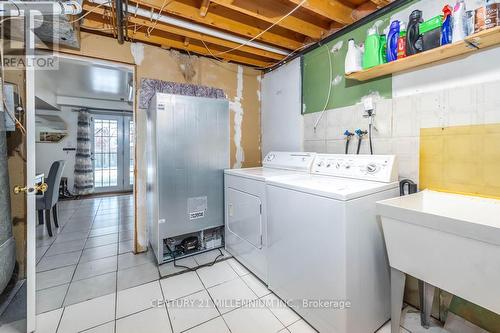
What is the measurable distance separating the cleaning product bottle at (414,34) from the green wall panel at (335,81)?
19 centimetres

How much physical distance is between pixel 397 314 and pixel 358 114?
5.03ft

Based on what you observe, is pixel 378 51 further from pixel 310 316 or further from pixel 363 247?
pixel 310 316

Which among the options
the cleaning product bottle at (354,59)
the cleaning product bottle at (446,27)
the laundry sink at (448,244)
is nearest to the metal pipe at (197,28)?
the cleaning product bottle at (354,59)

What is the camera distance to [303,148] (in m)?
2.69

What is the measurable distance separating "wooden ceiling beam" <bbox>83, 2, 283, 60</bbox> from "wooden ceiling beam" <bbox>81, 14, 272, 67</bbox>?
0.19m

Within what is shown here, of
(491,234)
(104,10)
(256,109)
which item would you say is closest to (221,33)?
(104,10)

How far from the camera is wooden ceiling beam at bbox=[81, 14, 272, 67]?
6.89 ft

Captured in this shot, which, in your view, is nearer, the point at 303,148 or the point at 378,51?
the point at 378,51

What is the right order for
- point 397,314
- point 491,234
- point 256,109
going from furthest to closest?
point 256,109
point 397,314
point 491,234

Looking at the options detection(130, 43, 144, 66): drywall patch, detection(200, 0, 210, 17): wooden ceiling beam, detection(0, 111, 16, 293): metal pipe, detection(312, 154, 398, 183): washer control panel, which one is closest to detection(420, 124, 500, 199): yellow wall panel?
detection(312, 154, 398, 183): washer control panel

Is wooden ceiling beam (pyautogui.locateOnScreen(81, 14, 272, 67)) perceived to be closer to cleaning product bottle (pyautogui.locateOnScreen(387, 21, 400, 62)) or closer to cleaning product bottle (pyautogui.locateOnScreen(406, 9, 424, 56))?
cleaning product bottle (pyautogui.locateOnScreen(387, 21, 400, 62))

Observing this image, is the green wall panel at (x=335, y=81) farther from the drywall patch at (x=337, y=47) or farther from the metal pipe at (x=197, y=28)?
the metal pipe at (x=197, y=28)

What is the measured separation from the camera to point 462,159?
1475mm

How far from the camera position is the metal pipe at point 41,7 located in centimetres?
151
